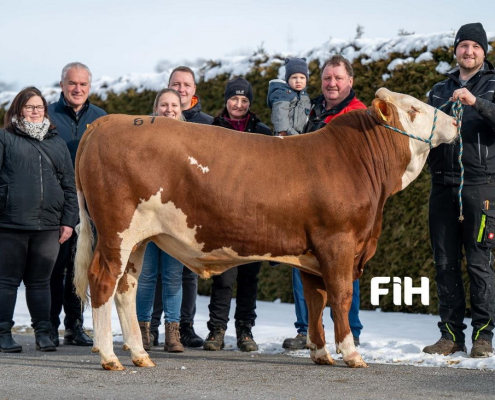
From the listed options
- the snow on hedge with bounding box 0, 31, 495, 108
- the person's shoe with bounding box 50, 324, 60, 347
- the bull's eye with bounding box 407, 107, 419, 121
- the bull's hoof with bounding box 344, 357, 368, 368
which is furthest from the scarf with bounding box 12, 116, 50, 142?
the snow on hedge with bounding box 0, 31, 495, 108

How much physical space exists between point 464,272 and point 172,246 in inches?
147

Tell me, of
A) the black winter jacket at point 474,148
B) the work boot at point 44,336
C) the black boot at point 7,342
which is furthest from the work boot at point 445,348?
the black boot at point 7,342

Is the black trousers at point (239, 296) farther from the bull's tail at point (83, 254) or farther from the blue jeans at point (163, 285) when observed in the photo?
the bull's tail at point (83, 254)

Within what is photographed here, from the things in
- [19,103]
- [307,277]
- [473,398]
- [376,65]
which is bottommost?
[473,398]

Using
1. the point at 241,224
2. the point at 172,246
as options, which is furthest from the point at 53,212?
the point at 241,224

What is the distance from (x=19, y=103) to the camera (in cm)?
762

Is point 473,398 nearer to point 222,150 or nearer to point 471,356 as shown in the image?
point 471,356

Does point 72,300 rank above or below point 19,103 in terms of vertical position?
below

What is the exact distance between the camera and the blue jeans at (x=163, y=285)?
742 cm

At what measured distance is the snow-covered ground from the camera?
666cm

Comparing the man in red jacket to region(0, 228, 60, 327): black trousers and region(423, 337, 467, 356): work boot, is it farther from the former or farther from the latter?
region(0, 228, 60, 327): black trousers

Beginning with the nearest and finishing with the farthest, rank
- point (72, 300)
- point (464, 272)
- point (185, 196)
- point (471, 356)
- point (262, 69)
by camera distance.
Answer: point (185, 196), point (471, 356), point (72, 300), point (464, 272), point (262, 69)

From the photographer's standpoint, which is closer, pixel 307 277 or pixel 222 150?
pixel 222 150

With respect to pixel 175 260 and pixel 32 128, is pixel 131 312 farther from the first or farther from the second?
pixel 32 128
